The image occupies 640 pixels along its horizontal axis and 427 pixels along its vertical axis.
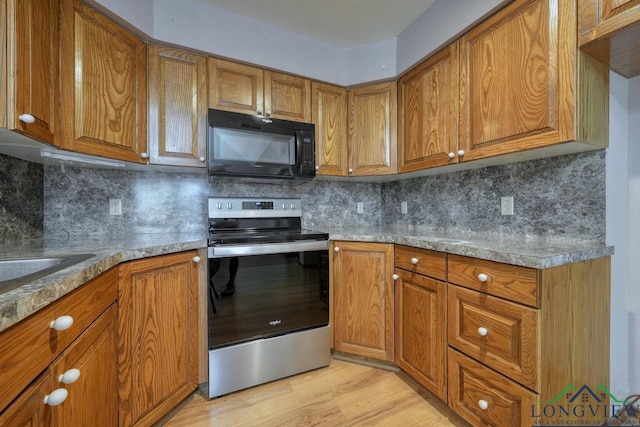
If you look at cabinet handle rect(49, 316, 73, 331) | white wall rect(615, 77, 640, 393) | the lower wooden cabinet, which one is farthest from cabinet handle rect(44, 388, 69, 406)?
white wall rect(615, 77, 640, 393)

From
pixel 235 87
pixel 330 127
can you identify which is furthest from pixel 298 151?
pixel 235 87

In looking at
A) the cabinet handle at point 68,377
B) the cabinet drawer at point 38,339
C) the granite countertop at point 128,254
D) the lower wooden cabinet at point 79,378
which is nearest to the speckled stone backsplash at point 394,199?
the granite countertop at point 128,254

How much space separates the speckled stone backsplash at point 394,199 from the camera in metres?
1.33

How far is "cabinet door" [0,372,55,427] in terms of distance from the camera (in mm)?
560

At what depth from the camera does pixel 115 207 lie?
5.94 ft

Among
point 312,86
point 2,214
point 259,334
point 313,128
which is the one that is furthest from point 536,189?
point 2,214

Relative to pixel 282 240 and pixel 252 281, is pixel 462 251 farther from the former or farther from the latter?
pixel 252 281

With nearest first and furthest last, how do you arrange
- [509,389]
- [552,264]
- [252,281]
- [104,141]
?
1. [552,264]
2. [509,389]
3. [104,141]
4. [252,281]

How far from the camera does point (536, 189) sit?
1.48 m

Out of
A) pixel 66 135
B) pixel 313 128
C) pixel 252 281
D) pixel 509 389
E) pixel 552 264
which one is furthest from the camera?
pixel 313 128

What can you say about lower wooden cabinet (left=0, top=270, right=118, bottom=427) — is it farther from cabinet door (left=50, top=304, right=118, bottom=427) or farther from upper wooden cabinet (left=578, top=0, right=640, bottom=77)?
upper wooden cabinet (left=578, top=0, right=640, bottom=77)

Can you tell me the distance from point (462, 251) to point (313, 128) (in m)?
1.26

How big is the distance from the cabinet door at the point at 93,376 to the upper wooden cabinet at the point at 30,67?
77cm

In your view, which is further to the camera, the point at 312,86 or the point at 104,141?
the point at 312,86
